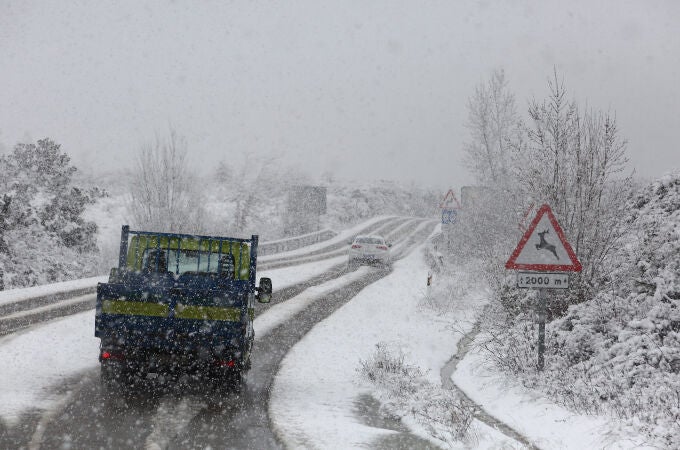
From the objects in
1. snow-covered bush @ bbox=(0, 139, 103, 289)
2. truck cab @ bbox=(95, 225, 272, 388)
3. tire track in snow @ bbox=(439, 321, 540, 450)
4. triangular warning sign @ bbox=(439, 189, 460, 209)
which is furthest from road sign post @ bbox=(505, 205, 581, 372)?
snow-covered bush @ bbox=(0, 139, 103, 289)

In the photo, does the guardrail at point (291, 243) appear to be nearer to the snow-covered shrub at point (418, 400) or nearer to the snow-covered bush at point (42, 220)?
the snow-covered bush at point (42, 220)

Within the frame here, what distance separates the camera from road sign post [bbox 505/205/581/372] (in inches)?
318

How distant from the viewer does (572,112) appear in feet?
35.7

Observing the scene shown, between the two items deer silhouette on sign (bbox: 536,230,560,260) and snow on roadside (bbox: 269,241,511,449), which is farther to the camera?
deer silhouette on sign (bbox: 536,230,560,260)

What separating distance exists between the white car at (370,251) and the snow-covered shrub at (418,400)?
19833 millimetres

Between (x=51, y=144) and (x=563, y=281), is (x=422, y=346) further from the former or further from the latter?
(x=51, y=144)

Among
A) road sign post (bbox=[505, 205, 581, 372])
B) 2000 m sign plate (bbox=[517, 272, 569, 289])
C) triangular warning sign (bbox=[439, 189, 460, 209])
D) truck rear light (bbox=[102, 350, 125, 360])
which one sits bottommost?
truck rear light (bbox=[102, 350, 125, 360])

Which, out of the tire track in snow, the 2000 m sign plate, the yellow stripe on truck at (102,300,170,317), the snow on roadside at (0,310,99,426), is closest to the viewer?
the tire track in snow

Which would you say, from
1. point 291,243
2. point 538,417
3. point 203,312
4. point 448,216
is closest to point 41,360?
point 203,312

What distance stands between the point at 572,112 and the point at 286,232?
4166 cm

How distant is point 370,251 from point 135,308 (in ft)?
74.7

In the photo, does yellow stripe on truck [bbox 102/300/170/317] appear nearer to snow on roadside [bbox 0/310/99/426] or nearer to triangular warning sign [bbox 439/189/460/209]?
snow on roadside [bbox 0/310/99/426]

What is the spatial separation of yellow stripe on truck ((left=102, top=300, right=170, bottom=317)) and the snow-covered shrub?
2930 mm

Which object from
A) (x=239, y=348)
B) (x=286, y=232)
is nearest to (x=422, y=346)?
(x=239, y=348)
